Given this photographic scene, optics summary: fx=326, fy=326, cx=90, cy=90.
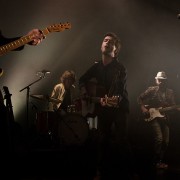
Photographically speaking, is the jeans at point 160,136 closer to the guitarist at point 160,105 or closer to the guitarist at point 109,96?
the guitarist at point 160,105

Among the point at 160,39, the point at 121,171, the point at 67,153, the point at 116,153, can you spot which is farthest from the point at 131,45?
the point at 121,171

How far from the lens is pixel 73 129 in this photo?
8.62m

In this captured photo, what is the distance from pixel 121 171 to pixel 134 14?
657 centimetres

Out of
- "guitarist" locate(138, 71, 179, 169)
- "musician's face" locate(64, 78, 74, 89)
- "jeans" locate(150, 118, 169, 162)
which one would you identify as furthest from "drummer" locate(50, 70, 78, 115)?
"jeans" locate(150, 118, 169, 162)

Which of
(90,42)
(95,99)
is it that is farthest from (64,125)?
(95,99)

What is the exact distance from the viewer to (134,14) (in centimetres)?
1035

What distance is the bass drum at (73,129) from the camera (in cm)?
854

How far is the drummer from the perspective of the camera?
28.6ft

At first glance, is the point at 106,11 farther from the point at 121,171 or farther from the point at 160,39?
the point at 121,171

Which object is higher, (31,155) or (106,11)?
(106,11)

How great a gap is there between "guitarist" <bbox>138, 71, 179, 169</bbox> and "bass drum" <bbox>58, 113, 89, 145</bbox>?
1.64 metres

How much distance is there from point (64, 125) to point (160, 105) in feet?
8.36

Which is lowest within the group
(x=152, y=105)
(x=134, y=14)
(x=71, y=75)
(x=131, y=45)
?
(x=152, y=105)

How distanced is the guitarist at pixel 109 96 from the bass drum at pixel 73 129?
340 centimetres
